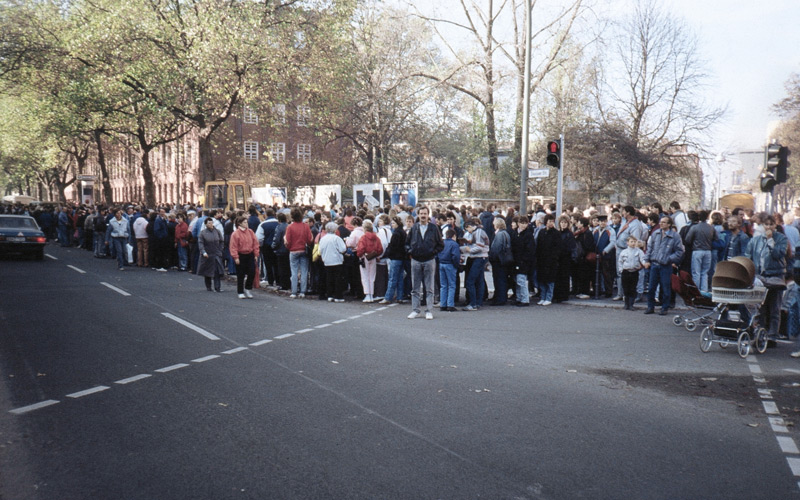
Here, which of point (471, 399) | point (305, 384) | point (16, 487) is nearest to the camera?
point (16, 487)

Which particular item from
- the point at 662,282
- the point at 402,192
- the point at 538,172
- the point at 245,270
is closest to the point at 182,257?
the point at 245,270

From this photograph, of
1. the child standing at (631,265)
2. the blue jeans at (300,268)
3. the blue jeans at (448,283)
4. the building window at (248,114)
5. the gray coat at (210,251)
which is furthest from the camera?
the building window at (248,114)

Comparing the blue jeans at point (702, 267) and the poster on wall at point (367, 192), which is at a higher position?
the poster on wall at point (367, 192)

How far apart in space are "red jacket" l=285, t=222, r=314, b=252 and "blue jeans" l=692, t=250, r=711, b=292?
840 centimetres

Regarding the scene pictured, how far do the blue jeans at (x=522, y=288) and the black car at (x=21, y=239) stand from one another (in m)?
A: 18.5

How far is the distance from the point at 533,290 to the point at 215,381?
34.9 ft

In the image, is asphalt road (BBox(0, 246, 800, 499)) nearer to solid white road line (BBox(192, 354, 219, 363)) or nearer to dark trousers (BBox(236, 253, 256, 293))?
solid white road line (BBox(192, 354, 219, 363))

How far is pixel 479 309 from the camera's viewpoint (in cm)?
1373

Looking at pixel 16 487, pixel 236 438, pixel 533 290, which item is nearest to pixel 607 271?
pixel 533 290

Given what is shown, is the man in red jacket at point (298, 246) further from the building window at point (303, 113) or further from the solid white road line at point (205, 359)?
the building window at point (303, 113)

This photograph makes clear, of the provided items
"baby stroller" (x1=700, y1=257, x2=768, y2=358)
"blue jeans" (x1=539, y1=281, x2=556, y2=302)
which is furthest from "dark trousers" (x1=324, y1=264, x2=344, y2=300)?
"baby stroller" (x1=700, y1=257, x2=768, y2=358)

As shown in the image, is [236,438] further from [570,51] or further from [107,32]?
[570,51]

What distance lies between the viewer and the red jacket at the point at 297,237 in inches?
597

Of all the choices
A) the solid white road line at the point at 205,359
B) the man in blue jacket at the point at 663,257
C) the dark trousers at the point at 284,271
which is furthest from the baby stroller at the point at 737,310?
the dark trousers at the point at 284,271
